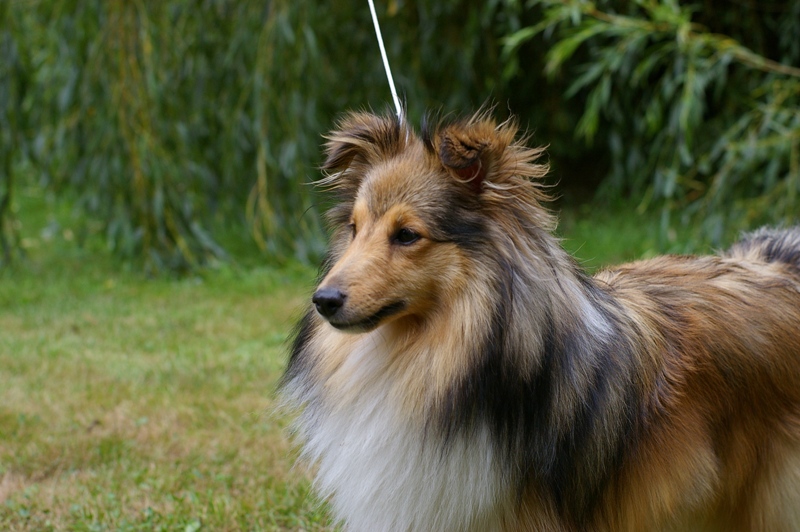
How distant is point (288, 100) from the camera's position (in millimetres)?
8469

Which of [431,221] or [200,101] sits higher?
[200,101]

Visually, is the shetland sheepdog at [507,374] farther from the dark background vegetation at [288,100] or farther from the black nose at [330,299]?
the dark background vegetation at [288,100]

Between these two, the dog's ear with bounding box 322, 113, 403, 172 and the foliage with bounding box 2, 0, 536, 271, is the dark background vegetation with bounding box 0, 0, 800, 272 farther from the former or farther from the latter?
the dog's ear with bounding box 322, 113, 403, 172

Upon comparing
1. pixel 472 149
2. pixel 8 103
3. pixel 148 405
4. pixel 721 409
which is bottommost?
pixel 148 405

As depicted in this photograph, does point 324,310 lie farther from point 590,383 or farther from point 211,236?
point 211,236

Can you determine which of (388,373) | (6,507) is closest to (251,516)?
(6,507)

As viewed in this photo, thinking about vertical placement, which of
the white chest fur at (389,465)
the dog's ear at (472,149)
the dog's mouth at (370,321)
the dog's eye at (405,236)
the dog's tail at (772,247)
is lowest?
the white chest fur at (389,465)

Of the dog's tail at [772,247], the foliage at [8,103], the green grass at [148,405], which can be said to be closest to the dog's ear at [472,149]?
the dog's tail at [772,247]

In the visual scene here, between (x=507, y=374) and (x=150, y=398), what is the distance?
3.41m

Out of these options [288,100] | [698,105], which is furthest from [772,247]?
[288,100]

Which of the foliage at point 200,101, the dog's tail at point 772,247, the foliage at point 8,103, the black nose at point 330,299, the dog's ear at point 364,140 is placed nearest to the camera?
Result: the black nose at point 330,299

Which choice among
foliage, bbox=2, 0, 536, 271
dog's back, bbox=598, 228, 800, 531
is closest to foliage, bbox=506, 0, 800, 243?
foliage, bbox=2, 0, 536, 271

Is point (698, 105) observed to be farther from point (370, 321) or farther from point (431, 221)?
point (370, 321)

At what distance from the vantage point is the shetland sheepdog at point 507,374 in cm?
289
